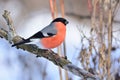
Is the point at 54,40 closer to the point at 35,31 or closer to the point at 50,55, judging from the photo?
the point at 50,55

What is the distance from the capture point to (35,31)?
186 centimetres

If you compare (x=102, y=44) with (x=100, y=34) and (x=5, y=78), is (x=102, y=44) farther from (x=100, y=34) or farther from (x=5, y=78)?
(x=5, y=78)

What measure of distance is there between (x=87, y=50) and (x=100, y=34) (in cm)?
10

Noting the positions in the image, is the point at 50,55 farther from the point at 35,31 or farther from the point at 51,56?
the point at 35,31

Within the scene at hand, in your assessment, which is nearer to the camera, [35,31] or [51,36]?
[51,36]

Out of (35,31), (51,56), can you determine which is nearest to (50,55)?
(51,56)

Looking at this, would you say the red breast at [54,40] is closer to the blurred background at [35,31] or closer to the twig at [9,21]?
the twig at [9,21]

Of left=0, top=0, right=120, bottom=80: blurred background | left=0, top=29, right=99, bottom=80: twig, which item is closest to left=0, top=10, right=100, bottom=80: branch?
left=0, top=29, right=99, bottom=80: twig

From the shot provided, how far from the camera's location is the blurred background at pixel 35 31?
1.60 metres

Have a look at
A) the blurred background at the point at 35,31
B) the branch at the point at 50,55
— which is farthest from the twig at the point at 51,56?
the blurred background at the point at 35,31

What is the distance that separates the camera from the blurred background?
160cm

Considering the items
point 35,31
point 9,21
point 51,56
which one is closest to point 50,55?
point 51,56

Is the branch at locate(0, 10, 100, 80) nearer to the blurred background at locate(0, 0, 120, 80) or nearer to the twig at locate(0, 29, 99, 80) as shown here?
the twig at locate(0, 29, 99, 80)

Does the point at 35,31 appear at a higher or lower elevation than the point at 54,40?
lower
